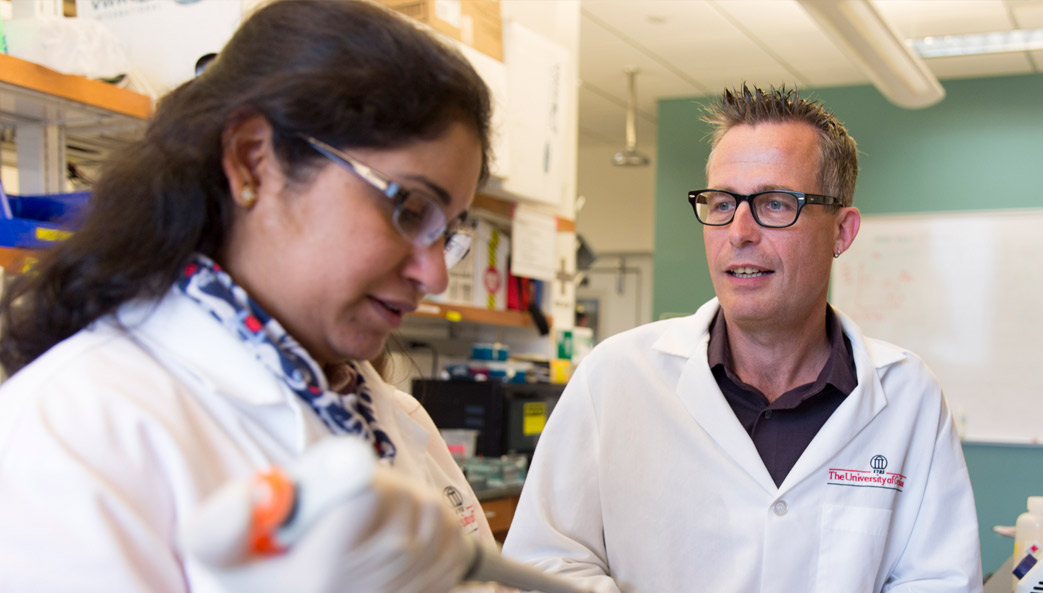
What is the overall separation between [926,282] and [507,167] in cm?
321

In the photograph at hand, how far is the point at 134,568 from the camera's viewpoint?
24.0 inches

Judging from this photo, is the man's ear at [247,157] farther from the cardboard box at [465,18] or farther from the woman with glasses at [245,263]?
the cardboard box at [465,18]

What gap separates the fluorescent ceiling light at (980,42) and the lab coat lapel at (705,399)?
306 cm

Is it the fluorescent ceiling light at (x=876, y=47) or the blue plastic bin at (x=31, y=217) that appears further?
the fluorescent ceiling light at (x=876, y=47)

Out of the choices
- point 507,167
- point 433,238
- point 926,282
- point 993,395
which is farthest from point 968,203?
point 433,238

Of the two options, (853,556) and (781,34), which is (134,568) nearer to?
(853,556)

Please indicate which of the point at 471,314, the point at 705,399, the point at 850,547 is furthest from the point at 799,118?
the point at 471,314

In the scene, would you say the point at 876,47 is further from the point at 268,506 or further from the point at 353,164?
the point at 268,506

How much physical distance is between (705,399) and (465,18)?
1.80 meters

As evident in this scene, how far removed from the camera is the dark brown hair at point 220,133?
0.75 m

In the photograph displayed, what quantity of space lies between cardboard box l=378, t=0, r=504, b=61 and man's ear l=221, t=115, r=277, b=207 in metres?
1.94

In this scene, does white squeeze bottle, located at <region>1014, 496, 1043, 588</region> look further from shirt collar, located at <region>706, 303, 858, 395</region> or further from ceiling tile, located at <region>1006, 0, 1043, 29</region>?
ceiling tile, located at <region>1006, 0, 1043, 29</region>

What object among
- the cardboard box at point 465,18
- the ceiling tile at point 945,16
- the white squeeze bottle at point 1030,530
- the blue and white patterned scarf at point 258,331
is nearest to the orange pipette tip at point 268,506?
the blue and white patterned scarf at point 258,331

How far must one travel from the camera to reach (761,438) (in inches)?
60.4
